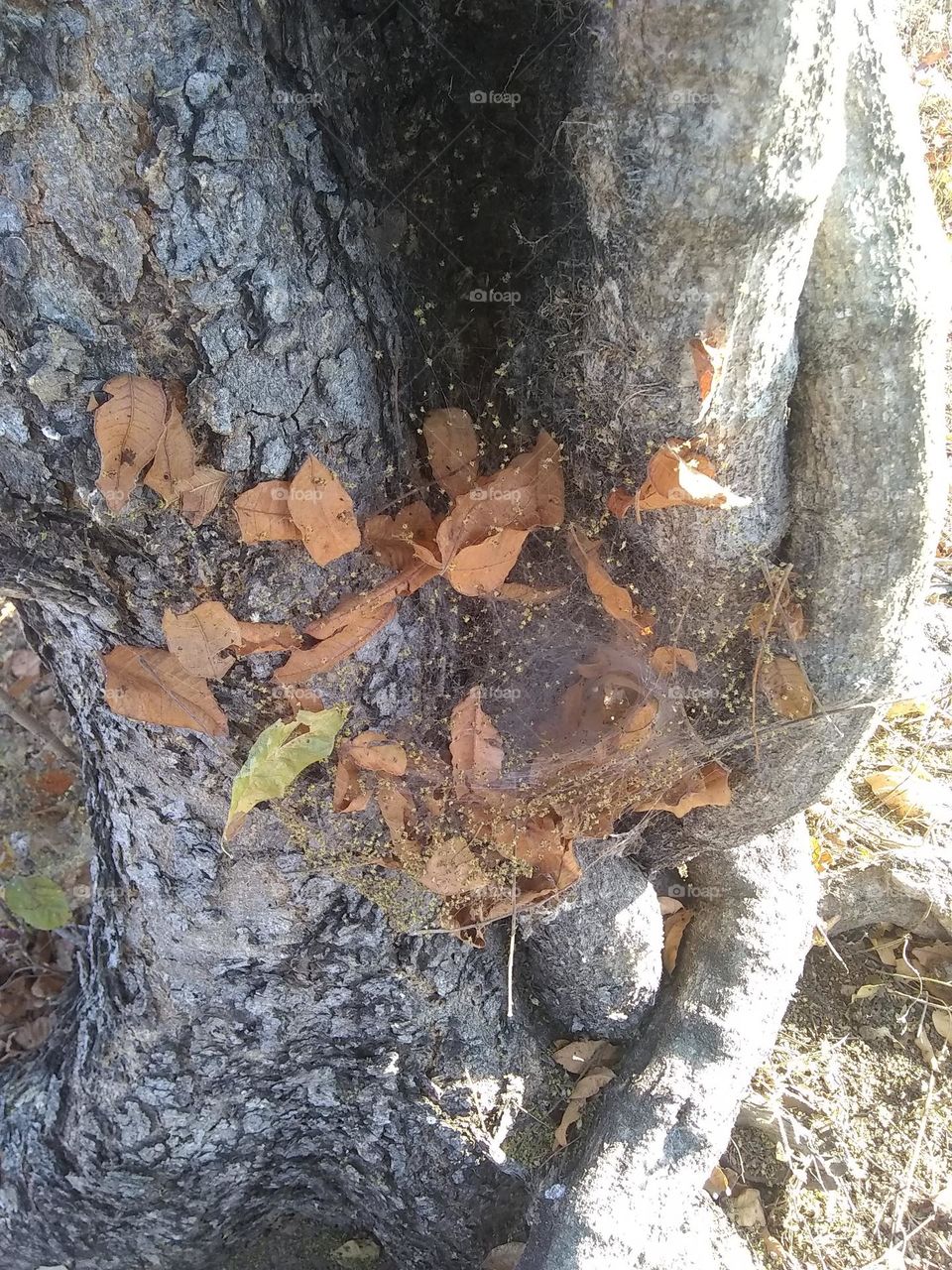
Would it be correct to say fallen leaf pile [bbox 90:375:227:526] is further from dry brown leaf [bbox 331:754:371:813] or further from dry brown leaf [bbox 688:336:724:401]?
dry brown leaf [bbox 688:336:724:401]

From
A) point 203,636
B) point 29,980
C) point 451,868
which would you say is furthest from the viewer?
point 29,980

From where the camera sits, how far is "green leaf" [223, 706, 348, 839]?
1.47 metres

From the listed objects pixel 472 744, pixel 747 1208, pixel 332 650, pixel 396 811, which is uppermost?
pixel 332 650

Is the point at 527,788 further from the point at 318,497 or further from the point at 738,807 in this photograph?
the point at 318,497

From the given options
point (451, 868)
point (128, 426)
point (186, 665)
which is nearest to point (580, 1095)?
point (451, 868)

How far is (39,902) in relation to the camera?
290 cm

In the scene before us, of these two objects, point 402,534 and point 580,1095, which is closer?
point 402,534

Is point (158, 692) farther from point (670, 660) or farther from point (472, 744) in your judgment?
point (670, 660)

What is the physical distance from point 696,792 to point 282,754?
0.83 metres

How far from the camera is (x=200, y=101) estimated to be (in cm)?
108

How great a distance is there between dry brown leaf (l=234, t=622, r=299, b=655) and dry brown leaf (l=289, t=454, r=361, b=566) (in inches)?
5.7

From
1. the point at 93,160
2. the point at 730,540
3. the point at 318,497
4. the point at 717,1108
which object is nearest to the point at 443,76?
the point at 93,160

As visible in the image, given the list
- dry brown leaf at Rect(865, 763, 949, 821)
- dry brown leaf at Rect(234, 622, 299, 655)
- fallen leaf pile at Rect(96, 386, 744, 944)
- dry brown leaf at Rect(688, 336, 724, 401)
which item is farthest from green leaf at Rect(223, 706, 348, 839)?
dry brown leaf at Rect(865, 763, 949, 821)

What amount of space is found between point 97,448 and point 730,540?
3.05ft
